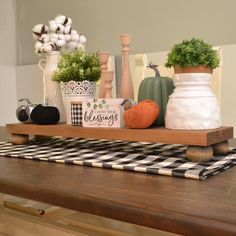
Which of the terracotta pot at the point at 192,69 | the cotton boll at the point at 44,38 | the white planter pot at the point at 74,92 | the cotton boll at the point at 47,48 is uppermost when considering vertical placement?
the cotton boll at the point at 44,38

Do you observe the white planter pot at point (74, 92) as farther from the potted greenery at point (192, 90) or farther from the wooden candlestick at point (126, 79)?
the potted greenery at point (192, 90)

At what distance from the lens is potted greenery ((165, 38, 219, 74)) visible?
0.82 meters

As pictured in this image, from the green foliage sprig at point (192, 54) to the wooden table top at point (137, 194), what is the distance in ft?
0.85

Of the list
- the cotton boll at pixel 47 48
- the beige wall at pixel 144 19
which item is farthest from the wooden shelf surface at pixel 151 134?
the beige wall at pixel 144 19

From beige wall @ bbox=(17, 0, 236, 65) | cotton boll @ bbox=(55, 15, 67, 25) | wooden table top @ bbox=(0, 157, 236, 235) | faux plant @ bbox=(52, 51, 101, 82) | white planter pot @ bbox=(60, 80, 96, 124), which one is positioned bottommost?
wooden table top @ bbox=(0, 157, 236, 235)

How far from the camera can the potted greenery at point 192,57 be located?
823 millimetres

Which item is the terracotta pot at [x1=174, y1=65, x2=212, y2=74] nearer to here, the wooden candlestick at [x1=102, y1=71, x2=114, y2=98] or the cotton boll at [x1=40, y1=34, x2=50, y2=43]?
the wooden candlestick at [x1=102, y1=71, x2=114, y2=98]

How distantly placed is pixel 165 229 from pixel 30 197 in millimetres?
301

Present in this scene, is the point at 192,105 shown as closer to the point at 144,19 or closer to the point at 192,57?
the point at 192,57

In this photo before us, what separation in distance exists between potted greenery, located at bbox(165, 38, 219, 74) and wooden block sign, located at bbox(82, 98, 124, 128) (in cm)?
19

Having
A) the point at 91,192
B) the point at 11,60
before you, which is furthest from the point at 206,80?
the point at 11,60

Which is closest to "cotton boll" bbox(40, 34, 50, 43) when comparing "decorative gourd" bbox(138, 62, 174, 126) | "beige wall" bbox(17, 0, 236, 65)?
"decorative gourd" bbox(138, 62, 174, 126)

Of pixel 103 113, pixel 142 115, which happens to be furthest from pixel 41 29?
pixel 142 115

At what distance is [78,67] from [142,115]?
12.9 inches
